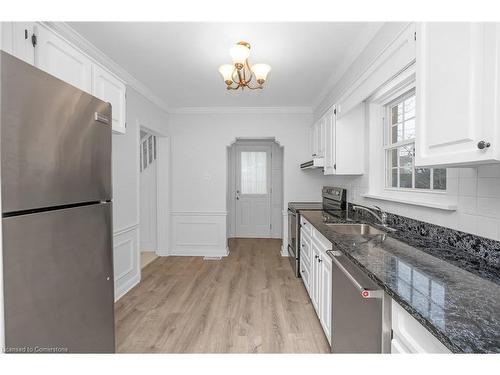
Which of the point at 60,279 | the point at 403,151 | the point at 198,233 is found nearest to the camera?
the point at 60,279

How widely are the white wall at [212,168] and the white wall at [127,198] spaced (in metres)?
1.01

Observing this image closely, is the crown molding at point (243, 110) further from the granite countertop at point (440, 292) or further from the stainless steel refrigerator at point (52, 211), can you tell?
the granite countertop at point (440, 292)

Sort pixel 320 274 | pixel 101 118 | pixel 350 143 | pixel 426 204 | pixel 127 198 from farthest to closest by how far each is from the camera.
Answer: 1. pixel 127 198
2. pixel 350 143
3. pixel 320 274
4. pixel 426 204
5. pixel 101 118

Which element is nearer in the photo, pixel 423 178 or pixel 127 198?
pixel 423 178

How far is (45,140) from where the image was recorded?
33.5 inches

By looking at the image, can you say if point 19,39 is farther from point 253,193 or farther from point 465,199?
point 253,193

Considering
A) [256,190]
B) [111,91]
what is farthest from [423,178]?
[256,190]

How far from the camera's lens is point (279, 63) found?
2.64m

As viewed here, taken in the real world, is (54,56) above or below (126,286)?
above

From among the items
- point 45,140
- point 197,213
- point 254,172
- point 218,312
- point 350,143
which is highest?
point 350,143

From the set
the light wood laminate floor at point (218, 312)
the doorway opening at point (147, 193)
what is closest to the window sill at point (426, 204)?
the light wood laminate floor at point (218, 312)

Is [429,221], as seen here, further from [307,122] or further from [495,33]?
[307,122]

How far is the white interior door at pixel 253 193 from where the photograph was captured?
5746mm

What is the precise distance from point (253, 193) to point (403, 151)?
385 cm
